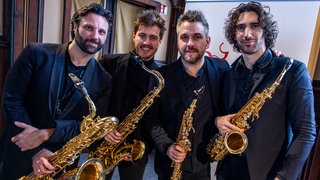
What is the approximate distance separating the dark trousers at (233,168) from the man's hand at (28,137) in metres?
1.39

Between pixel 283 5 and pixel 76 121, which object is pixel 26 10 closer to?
pixel 76 121

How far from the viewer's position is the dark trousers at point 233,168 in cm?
→ 177

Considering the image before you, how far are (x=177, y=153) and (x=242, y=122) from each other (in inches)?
20.9

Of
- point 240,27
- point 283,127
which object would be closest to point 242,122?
point 283,127

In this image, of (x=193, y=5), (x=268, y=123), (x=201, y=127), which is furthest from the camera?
(x=193, y=5)

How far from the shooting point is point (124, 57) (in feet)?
7.85

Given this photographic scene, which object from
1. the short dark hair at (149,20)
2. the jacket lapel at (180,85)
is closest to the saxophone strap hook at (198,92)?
the jacket lapel at (180,85)

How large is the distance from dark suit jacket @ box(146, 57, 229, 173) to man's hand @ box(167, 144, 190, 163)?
7cm

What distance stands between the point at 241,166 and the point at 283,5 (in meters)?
3.00

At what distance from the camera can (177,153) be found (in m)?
1.80

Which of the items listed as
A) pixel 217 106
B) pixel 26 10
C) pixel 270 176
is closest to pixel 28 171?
pixel 217 106

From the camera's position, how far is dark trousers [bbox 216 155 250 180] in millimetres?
1766

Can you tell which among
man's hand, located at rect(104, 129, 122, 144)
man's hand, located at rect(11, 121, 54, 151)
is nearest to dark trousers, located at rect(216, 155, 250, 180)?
man's hand, located at rect(104, 129, 122, 144)

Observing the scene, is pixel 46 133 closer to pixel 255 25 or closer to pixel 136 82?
pixel 136 82
